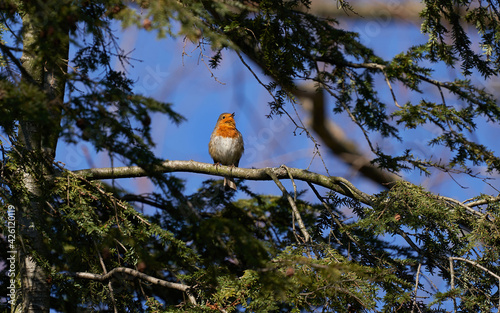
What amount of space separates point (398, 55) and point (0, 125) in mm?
2785

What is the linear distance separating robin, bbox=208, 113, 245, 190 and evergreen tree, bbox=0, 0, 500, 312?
1.45m

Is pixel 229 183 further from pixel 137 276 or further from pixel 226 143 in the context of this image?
pixel 137 276

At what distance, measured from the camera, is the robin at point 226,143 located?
19.4ft

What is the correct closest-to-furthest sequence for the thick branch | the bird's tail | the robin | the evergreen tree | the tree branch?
the evergreen tree < the tree branch < the thick branch < the bird's tail < the robin

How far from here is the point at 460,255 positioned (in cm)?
266

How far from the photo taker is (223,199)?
13.6ft

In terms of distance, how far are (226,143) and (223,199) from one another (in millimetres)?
1836

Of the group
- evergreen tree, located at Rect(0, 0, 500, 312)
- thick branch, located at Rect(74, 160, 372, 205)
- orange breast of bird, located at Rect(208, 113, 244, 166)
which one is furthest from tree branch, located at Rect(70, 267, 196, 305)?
orange breast of bird, located at Rect(208, 113, 244, 166)

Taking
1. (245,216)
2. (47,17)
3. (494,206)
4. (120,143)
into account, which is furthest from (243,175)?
(47,17)

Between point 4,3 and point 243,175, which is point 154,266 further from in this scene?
point 243,175

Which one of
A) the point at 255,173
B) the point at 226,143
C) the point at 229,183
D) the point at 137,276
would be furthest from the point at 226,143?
the point at 137,276

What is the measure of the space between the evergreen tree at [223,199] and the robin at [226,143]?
4.77ft

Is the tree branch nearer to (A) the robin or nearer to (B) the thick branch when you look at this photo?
(B) the thick branch

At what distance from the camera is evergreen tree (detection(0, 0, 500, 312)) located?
1779 millimetres
